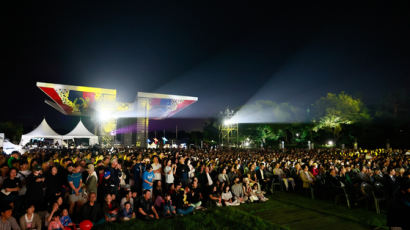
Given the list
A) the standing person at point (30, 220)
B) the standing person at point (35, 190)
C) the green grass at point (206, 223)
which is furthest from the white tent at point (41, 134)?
the green grass at point (206, 223)

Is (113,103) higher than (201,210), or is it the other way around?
(113,103)

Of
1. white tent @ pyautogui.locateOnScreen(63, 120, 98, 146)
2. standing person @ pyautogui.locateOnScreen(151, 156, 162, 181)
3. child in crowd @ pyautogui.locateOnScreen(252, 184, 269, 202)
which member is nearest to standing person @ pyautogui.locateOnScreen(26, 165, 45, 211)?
standing person @ pyautogui.locateOnScreen(151, 156, 162, 181)

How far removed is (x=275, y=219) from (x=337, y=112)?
30531 millimetres

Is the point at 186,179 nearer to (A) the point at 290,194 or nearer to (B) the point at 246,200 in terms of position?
(B) the point at 246,200

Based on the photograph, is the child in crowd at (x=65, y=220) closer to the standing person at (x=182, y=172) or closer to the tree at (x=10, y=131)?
the standing person at (x=182, y=172)

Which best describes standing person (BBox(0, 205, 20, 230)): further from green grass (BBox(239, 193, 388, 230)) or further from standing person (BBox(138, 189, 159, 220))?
green grass (BBox(239, 193, 388, 230))

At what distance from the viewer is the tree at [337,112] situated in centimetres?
3038

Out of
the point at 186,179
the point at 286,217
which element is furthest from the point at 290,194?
the point at 186,179

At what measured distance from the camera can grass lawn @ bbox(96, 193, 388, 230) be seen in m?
5.30

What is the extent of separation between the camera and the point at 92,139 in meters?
22.9

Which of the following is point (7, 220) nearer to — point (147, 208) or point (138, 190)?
point (147, 208)

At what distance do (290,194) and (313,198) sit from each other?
2.91 ft

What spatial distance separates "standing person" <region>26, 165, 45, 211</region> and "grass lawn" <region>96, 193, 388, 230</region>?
4.51 feet

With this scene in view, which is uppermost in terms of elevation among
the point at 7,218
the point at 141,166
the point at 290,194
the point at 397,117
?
the point at 397,117
